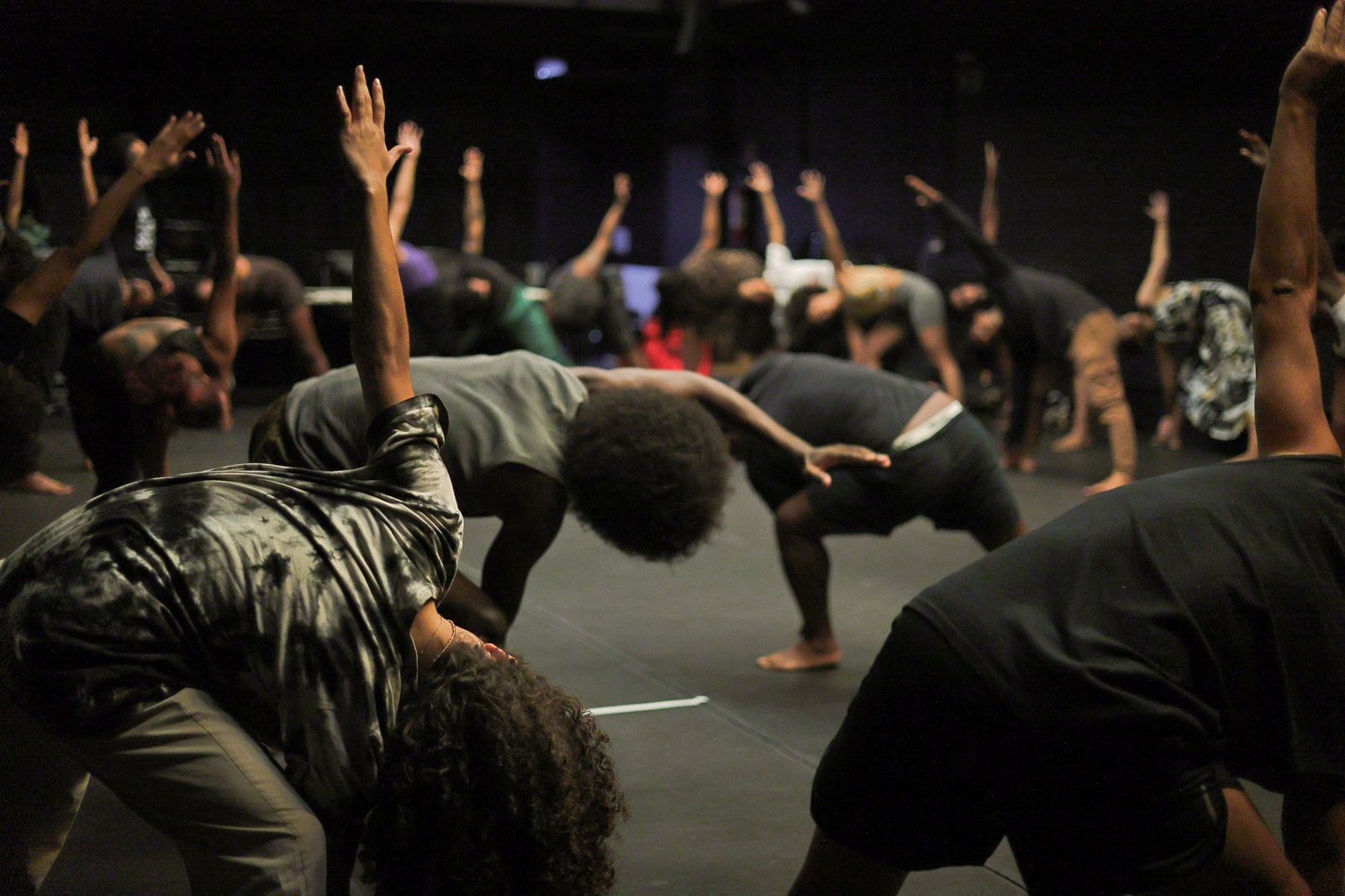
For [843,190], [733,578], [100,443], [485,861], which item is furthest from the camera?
[843,190]

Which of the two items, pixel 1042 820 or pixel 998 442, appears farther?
pixel 998 442

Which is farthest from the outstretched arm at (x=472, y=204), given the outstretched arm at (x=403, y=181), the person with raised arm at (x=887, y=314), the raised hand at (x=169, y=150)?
the person with raised arm at (x=887, y=314)

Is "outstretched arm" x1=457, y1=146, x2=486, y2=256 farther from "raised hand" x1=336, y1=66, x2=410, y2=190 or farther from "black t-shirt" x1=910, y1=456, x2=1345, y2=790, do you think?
"black t-shirt" x1=910, y1=456, x2=1345, y2=790

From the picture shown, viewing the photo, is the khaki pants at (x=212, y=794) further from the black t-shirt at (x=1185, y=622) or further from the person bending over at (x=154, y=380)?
the person bending over at (x=154, y=380)

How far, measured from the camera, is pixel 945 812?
54.0 inches

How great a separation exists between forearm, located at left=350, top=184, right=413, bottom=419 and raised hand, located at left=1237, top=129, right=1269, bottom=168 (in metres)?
2.09

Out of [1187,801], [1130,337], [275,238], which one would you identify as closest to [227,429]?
[275,238]

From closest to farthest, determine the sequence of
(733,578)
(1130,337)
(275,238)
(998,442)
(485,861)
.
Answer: (485,861) → (275,238) → (733,578) → (1130,337) → (998,442)

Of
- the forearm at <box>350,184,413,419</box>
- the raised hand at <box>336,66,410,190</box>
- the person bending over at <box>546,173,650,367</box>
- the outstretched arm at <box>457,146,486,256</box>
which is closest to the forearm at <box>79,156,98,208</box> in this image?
the raised hand at <box>336,66,410,190</box>

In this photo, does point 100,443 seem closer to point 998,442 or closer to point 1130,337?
point 1130,337

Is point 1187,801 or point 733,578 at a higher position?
point 1187,801

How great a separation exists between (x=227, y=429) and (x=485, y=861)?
1649mm

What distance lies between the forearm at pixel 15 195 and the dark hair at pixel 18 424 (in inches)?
9.9

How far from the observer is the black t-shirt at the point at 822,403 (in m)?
3.38
